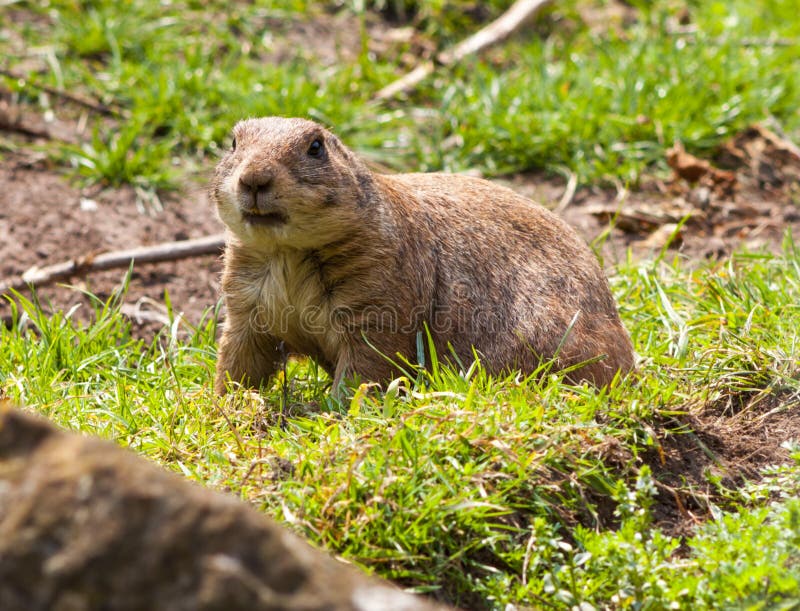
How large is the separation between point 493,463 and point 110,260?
123 inches

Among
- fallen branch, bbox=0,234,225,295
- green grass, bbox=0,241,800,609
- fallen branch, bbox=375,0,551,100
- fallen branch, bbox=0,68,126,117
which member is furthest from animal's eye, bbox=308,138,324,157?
fallen branch, bbox=375,0,551,100

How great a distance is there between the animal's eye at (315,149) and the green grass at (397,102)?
2917 mm

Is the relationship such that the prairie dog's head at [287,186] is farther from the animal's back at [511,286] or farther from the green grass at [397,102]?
the green grass at [397,102]

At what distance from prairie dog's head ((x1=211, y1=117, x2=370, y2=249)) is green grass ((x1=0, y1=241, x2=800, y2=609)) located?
0.72 m

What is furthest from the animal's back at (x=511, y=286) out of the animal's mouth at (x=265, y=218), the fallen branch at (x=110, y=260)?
the fallen branch at (x=110, y=260)

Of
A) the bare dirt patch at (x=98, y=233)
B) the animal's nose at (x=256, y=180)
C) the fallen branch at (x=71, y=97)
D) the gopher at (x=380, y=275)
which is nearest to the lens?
the animal's nose at (x=256, y=180)

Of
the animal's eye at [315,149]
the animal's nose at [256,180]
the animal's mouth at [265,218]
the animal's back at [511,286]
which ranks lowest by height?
the animal's back at [511,286]

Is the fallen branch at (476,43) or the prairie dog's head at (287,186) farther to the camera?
the fallen branch at (476,43)

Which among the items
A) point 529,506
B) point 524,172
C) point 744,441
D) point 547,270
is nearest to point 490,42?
point 524,172

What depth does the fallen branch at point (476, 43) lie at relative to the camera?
329 inches

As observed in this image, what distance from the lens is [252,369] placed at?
15.8 feet

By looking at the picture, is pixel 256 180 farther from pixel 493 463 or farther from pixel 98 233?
pixel 98 233

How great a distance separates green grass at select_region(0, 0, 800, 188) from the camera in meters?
7.43

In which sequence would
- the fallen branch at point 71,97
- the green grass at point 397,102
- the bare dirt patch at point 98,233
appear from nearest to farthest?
the bare dirt patch at point 98,233 < the green grass at point 397,102 < the fallen branch at point 71,97
